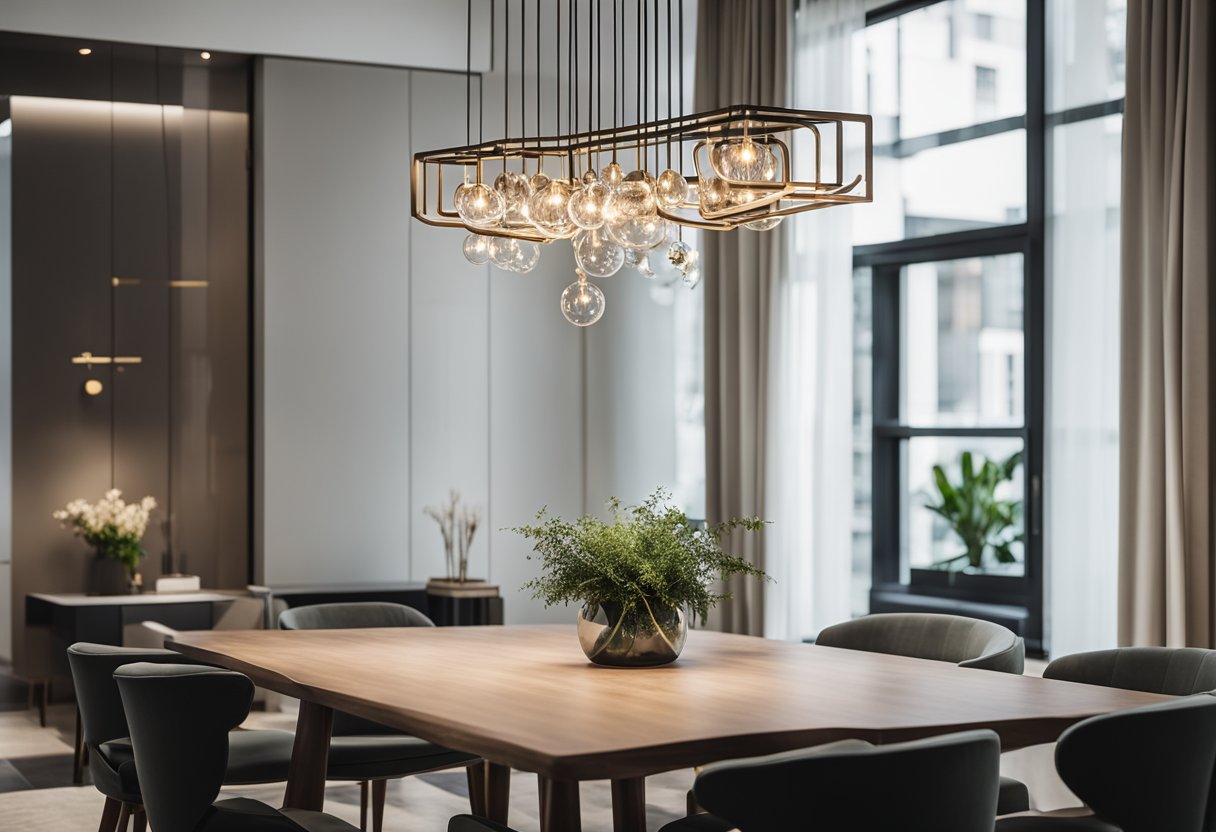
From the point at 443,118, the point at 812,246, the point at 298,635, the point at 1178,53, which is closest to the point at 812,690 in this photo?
the point at 298,635

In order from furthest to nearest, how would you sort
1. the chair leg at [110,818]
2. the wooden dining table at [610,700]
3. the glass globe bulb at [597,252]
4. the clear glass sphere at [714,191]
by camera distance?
1. the glass globe bulb at [597,252]
2. the chair leg at [110,818]
3. the clear glass sphere at [714,191]
4. the wooden dining table at [610,700]

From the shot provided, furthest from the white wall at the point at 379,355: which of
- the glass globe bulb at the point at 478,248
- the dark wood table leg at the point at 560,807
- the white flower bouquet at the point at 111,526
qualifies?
the dark wood table leg at the point at 560,807

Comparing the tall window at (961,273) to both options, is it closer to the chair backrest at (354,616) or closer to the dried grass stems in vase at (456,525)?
the dried grass stems in vase at (456,525)

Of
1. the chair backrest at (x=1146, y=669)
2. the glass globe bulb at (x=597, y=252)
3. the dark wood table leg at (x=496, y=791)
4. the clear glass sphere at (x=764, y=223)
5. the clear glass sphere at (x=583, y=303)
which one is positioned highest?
the clear glass sphere at (x=764, y=223)

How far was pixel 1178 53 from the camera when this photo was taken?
4723 millimetres

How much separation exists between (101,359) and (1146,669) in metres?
5.49

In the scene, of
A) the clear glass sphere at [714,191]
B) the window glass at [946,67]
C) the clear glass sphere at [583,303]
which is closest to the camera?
the clear glass sphere at [714,191]

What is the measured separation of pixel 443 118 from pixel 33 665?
3.40m

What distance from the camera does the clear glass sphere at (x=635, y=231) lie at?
11.5 ft

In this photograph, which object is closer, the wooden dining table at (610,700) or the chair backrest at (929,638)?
the wooden dining table at (610,700)

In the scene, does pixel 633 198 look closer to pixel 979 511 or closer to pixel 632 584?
pixel 632 584

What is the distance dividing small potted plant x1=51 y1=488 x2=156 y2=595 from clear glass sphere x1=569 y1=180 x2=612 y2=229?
4154mm

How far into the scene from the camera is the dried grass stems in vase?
24.1ft

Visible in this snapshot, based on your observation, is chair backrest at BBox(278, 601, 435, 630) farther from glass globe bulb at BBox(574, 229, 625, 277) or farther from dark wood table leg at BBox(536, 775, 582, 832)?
dark wood table leg at BBox(536, 775, 582, 832)
